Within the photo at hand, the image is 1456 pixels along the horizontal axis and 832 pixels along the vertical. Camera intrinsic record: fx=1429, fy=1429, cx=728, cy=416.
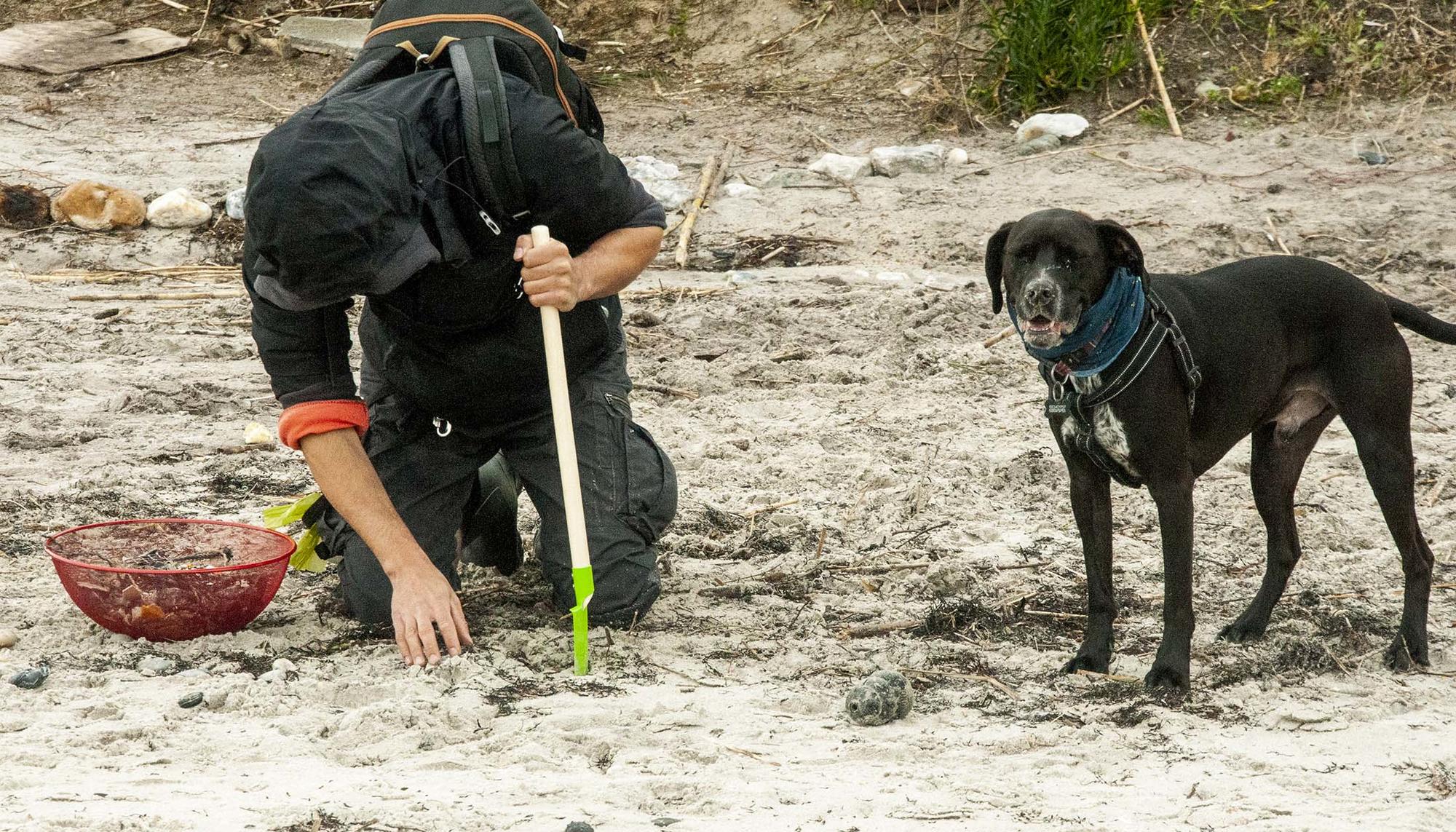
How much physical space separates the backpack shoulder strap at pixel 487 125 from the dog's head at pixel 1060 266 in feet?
4.00

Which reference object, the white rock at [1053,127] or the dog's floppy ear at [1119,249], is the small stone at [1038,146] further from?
the dog's floppy ear at [1119,249]

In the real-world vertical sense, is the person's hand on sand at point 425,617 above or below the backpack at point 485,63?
below

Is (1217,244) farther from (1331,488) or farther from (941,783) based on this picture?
(941,783)

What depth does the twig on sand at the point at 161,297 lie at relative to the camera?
7.07m

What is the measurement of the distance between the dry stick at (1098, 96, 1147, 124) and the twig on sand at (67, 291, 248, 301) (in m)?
4.98

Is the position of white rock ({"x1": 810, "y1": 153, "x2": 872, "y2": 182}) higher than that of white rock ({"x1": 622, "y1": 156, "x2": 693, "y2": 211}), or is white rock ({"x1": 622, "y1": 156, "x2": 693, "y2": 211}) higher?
white rock ({"x1": 810, "y1": 153, "x2": 872, "y2": 182})

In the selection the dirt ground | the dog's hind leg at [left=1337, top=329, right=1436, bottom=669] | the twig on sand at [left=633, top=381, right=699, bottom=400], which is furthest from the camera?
the twig on sand at [left=633, top=381, right=699, bottom=400]

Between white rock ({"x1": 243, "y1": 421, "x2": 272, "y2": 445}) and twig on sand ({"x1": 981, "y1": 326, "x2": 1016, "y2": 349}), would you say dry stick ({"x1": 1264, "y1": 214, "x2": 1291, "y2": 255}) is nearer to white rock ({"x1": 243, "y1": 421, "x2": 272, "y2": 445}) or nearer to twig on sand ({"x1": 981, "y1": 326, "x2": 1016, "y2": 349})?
twig on sand ({"x1": 981, "y1": 326, "x2": 1016, "y2": 349})

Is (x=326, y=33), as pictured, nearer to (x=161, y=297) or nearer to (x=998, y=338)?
(x=161, y=297)

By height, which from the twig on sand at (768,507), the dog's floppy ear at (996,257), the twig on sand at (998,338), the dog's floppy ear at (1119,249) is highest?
the dog's floppy ear at (1119,249)

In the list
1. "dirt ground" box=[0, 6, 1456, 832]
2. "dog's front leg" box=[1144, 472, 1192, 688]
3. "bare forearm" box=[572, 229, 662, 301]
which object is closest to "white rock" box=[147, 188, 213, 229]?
"dirt ground" box=[0, 6, 1456, 832]

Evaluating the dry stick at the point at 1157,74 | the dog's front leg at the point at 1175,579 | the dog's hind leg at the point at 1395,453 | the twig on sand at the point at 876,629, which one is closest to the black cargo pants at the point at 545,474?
the twig on sand at the point at 876,629

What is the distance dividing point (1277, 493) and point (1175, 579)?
0.70 meters

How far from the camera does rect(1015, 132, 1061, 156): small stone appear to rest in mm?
8242
